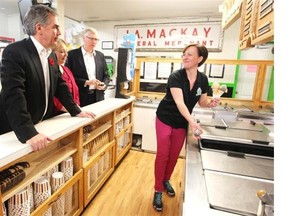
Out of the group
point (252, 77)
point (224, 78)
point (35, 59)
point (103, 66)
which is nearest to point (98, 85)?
point (103, 66)

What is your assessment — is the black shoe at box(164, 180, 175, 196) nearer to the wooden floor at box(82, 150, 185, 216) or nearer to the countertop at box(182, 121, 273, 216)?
the wooden floor at box(82, 150, 185, 216)

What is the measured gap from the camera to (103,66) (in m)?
2.44

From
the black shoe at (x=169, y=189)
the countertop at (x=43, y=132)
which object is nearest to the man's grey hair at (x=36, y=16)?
the countertop at (x=43, y=132)

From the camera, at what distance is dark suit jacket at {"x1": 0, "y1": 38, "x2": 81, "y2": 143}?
1004 millimetres

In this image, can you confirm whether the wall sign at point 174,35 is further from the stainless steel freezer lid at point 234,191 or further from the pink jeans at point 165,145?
the stainless steel freezer lid at point 234,191

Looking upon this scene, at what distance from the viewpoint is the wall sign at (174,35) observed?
13.1ft

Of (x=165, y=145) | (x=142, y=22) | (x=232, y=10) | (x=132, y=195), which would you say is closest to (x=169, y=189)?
(x=132, y=195)

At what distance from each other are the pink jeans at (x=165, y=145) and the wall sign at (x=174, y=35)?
2909 mm

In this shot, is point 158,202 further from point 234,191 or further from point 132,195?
point 234,191

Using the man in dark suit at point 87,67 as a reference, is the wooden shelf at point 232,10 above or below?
above

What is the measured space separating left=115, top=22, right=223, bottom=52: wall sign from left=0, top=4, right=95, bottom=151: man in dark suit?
11.0ft

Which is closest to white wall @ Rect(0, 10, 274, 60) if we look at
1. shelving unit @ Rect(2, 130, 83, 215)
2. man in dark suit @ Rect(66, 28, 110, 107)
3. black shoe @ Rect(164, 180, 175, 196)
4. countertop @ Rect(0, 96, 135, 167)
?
man in dark suit @ Rect(66, 28, 110, 107)
